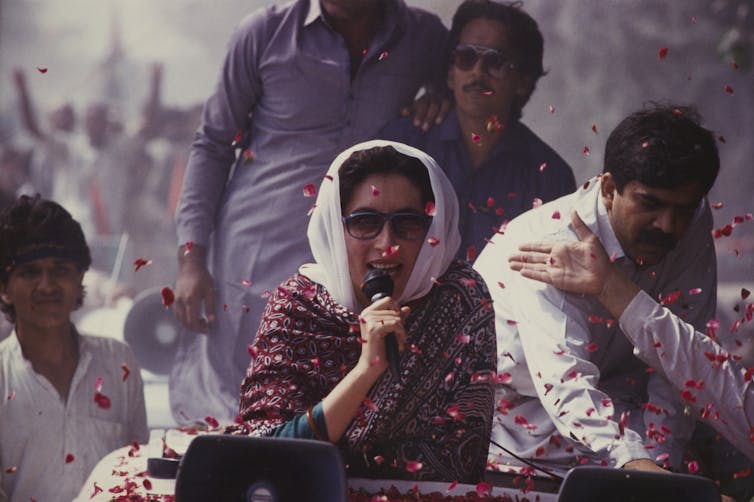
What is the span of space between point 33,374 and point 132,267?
0.52 m

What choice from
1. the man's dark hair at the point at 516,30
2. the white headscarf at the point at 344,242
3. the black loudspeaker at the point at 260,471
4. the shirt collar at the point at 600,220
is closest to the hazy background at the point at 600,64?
the man's dark hair at the point at 516,30

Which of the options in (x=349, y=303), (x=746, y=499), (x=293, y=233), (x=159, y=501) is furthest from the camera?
(x=293, y=233)

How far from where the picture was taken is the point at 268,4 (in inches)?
157

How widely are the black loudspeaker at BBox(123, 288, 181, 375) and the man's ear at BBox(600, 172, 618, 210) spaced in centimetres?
161

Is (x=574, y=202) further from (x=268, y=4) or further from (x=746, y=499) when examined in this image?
(x=268, y=4)

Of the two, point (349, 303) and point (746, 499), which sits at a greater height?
point (349, 303)

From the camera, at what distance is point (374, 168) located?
2709 mm

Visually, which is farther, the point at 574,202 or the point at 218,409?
the point at 218,409

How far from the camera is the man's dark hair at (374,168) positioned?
107 inches

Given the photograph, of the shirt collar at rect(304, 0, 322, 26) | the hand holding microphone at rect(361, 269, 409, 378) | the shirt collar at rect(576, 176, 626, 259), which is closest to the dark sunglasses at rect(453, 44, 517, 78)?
the shirt collar at rect(304, 0, 322, 26)

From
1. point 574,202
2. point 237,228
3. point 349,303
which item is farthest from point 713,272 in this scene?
point 237,228

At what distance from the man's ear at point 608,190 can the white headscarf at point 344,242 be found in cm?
69

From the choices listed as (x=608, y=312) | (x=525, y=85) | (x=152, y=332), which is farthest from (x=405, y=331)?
(x=152, y=332)

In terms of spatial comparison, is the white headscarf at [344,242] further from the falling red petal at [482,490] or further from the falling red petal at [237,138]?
the falling red petal at [237,138]
